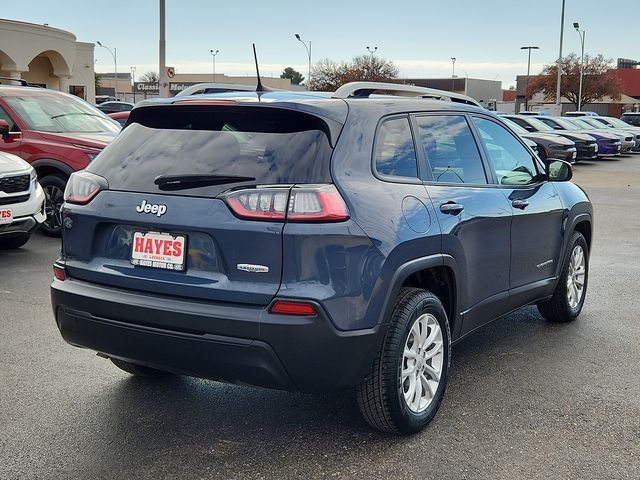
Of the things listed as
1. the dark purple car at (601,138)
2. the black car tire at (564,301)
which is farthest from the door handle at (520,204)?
Answer: the dark purple car at (601,138)

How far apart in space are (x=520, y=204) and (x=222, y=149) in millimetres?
2228

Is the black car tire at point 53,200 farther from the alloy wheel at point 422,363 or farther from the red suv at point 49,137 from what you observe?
the alloy wheel at point 422,363

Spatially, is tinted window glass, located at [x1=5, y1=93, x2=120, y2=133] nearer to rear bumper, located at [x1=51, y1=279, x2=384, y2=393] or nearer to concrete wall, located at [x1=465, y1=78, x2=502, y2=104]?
rear bumper, located at [x1=51, y1=279, x2=384, y2=393]

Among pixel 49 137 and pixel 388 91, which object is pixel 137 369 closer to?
pixel 388 91

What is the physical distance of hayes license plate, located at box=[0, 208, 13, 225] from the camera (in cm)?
823

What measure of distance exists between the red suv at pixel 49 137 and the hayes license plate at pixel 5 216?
1586 mm

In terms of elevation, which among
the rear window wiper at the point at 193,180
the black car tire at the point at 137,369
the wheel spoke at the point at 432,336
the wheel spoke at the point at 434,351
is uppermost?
the rear window wiper at the point at 193,180

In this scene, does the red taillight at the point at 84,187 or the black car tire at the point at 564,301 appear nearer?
the red taillight at the point at 84,187

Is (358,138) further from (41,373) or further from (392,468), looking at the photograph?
(41,373)

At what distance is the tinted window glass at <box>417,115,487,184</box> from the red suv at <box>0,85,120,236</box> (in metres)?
6.27

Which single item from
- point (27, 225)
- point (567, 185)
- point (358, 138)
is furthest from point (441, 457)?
point (27, 225)

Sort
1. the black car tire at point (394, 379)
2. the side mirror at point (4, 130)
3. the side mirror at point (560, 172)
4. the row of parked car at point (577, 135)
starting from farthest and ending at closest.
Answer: the row of parked car at point (577, 135)
the side mirror at point (4, 130)
the side mirror at point (560, 172)
the black car tire at point (394, 379)

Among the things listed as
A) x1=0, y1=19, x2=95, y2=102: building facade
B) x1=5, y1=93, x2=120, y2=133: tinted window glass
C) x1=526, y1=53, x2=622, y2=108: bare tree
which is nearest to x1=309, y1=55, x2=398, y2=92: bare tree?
x1=526, y1=53, x2=622, y2=108: bare tree

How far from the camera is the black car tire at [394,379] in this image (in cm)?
375
